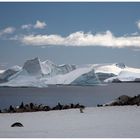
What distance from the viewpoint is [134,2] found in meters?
3.78

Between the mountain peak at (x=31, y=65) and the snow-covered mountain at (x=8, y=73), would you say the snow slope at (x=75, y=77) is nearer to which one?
the mountain peak at (x=31, y=65)

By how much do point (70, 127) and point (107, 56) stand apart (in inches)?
39.8

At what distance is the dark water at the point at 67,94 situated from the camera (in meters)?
3.88

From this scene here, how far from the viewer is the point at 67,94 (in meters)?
3.95

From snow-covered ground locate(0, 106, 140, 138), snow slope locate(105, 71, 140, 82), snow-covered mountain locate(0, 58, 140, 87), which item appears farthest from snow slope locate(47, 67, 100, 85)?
snow-covered ground locate(0, 106, 140, 138)

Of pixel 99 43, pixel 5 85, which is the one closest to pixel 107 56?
pixel 99 43

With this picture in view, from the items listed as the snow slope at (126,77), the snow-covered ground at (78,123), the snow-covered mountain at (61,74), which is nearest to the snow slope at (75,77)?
the snow-covered mountain at (61,74)

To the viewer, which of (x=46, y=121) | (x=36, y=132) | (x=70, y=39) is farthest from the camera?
(x=70, y=39)

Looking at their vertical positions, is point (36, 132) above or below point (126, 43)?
below

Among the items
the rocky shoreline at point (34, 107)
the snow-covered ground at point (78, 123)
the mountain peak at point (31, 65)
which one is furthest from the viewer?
the rocky shoreline at point (34, 107)

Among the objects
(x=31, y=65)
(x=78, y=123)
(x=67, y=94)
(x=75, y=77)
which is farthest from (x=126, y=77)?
(x=31, y=65)

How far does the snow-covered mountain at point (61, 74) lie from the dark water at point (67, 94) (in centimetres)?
8

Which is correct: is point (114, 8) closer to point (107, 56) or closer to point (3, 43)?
point (107, 56)

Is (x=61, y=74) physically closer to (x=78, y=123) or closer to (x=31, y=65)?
(x=31, y=65)
